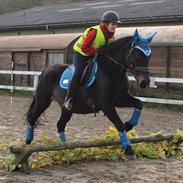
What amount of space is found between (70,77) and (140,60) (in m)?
1.44

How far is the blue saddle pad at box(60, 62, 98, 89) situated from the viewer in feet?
24.6

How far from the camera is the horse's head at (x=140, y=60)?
6902mm

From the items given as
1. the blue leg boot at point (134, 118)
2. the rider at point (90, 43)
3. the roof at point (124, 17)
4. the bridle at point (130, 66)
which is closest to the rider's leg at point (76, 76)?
the rider at point (90, 43)

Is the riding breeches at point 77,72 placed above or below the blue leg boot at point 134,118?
above

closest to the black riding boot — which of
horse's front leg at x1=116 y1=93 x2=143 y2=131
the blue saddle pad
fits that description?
the blue saddle pad

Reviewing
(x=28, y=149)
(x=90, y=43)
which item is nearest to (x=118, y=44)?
(x=90, y=43)

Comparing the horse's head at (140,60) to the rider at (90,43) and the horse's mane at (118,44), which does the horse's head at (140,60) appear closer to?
the horse's mane at (118,44)

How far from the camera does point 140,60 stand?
696 centimetres

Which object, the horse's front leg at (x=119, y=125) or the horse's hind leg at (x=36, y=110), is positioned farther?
the horse's hind leg at (x=36, y=110)

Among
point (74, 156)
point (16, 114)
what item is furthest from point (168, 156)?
point (16, 114)

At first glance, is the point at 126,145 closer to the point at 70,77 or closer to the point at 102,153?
the point at 102,153

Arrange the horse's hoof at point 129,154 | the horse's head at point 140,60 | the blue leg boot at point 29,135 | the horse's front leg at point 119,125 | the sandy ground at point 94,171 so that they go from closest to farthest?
the sandy ground at point 94,171
the horse's head at point 140,60
the horse's front leg at point 119,125
the horse's hoof at point 129,154
the blue leg boot at point 29,135

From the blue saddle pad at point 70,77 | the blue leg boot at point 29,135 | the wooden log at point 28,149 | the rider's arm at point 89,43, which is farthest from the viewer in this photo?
the blue leg boot at point 29,135

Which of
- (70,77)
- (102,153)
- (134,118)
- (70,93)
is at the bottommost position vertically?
(102,153)
